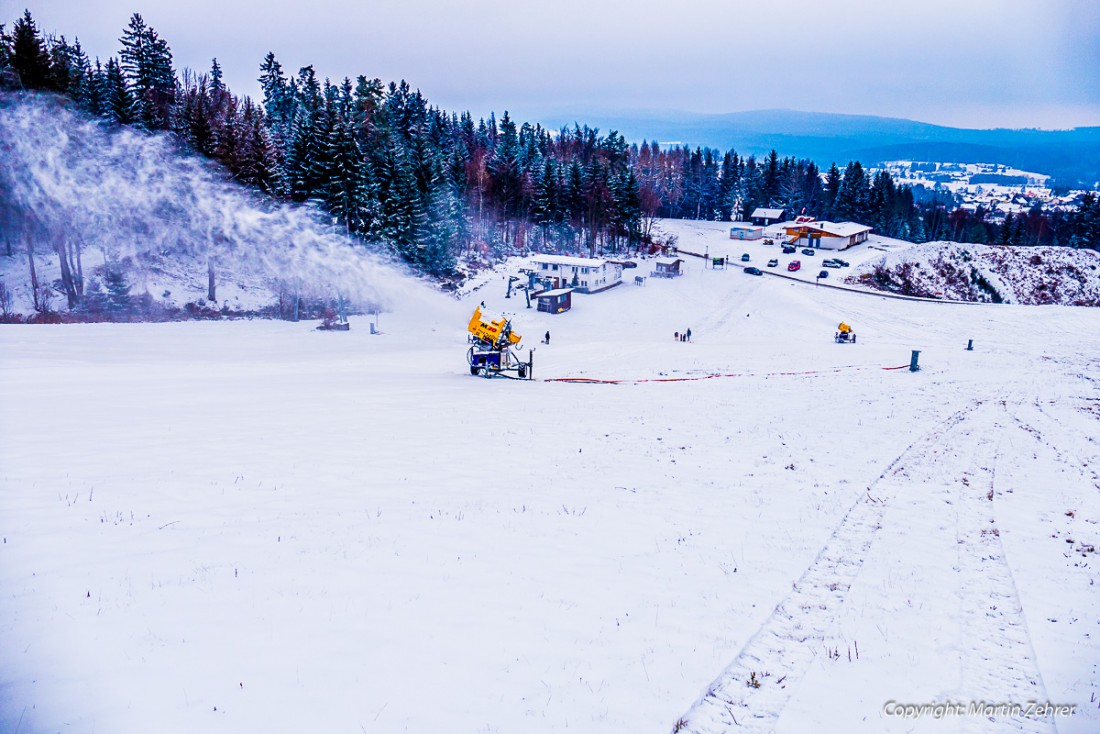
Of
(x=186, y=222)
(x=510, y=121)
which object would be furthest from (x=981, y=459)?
(x=510, y=121)

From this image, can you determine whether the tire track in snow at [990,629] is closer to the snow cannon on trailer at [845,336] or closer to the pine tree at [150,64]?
the snow cannon on trailer at [845,336]

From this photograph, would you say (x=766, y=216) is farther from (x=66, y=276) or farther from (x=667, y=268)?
(x=66, y=276)

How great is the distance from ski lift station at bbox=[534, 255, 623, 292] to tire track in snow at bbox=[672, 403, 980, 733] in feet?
169

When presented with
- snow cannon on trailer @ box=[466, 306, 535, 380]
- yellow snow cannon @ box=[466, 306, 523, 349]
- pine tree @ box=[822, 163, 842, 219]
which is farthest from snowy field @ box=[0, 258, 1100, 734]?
pine tree @ box=[822, 163, 842, 219]

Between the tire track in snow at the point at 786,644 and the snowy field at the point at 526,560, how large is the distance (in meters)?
0.04

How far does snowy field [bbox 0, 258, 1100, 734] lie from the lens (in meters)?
6.52

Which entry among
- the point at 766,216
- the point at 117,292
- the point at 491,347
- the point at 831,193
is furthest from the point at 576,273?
the point at 831,193

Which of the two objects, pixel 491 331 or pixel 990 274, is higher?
pixel 990 274

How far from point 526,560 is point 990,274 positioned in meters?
93.0

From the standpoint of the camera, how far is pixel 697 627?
8.02 meters

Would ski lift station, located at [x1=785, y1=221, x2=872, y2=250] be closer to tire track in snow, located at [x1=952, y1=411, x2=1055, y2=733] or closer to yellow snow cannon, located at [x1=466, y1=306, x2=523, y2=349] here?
yellow snow cannon, located at [x1=466, y1=306, x2=523, y2=349]

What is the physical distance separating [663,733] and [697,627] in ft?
6.72

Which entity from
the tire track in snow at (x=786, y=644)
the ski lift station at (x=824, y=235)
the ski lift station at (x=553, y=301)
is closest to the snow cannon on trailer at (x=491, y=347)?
the tire track in snow at (x=786, y=644)

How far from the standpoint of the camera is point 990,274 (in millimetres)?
78938
